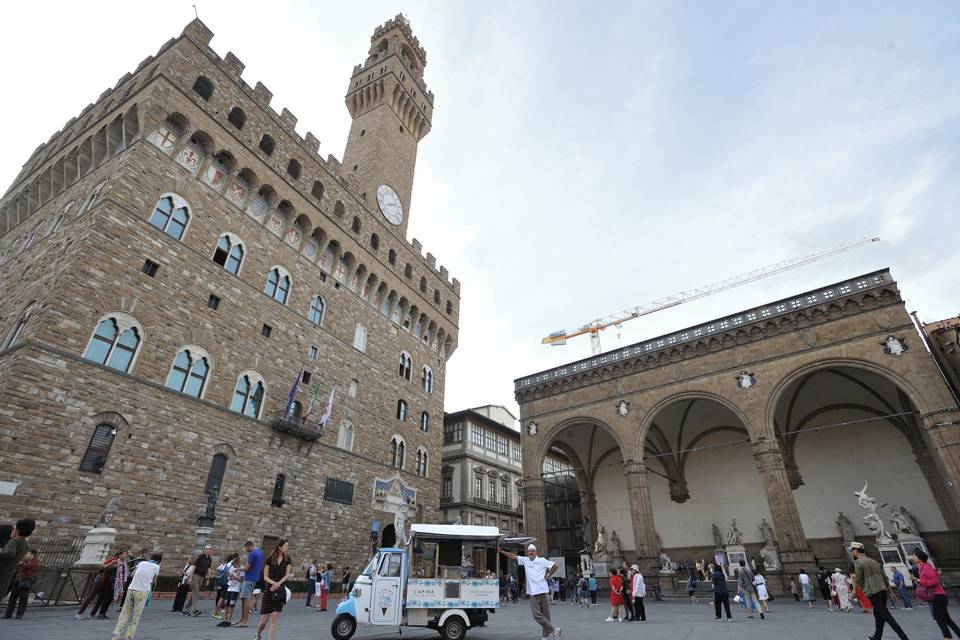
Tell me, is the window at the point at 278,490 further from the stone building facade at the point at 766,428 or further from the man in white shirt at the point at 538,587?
the man in white shirt at the point at 538,587

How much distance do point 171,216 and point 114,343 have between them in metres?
5.19

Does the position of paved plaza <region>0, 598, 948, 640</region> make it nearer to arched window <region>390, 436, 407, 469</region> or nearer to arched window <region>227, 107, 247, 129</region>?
arched window <region>390, 436, 407, 469</region>

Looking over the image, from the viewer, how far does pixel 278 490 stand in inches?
716

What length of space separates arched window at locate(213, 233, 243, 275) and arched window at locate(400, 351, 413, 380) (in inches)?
409

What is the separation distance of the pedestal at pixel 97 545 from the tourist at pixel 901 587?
2039cm

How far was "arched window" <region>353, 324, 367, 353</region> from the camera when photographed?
78.9 feet

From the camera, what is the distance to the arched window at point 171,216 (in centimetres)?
1670

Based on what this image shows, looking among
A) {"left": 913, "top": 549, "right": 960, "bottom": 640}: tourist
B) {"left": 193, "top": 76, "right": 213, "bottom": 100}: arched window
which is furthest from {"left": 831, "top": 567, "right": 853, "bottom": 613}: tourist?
{"left": 193, "top": 76, "right": 213, "bottom": 100}: arched window

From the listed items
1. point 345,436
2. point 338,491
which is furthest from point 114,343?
point 338,491

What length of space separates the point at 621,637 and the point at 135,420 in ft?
46.2

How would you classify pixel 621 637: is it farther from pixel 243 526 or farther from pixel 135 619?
pixel 243 526

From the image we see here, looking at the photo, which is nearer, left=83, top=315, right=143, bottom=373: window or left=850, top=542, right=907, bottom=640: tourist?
left=850, top=542, right=907, bottom=640: tourist

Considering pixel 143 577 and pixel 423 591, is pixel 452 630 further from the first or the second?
pixel 143 577

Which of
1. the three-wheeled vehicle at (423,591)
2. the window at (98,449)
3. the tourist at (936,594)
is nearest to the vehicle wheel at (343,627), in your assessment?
the three-wheeled vehicle at (423,591)
